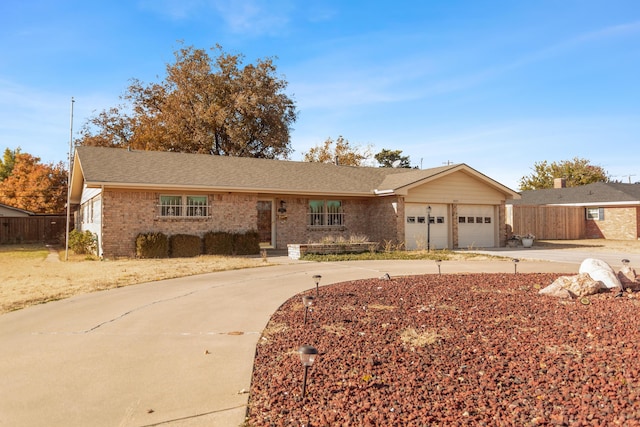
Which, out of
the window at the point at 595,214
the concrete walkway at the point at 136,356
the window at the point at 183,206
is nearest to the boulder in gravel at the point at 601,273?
the concrete walkway at the point at 136,356

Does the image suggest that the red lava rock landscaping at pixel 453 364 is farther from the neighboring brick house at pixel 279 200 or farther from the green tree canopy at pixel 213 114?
the green tree canopy at pixel 213 114

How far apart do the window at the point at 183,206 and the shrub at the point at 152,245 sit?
1024 mm

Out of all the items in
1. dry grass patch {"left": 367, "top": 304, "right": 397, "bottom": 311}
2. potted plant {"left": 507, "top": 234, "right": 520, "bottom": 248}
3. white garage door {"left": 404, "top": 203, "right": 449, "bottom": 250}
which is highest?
white garage door {"left": 404, "top": 203, "right": 449, "bottom": 250}

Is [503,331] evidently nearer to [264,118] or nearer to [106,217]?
[106,217]

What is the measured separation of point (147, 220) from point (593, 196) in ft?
87.7

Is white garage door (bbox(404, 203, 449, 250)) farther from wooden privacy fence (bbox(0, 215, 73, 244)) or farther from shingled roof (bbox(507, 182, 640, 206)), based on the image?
wooden privacy fence (bbox(0, 215, 73, 244))

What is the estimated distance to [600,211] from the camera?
91.5 feet

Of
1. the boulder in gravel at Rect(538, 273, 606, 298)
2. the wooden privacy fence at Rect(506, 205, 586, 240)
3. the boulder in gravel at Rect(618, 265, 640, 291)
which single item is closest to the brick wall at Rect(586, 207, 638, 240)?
the wooden privacy fence at Rect(506, 205, 586, 240)

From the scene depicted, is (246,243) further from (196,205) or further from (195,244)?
(196,205)

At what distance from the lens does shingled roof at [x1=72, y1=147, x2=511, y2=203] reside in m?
16.2

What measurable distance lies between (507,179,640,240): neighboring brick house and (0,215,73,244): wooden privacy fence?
90.2 ft

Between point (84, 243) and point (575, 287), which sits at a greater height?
point (84, 243)

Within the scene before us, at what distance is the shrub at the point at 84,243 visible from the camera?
57.9 feet

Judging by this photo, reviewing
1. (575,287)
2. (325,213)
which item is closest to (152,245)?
(325,213)
